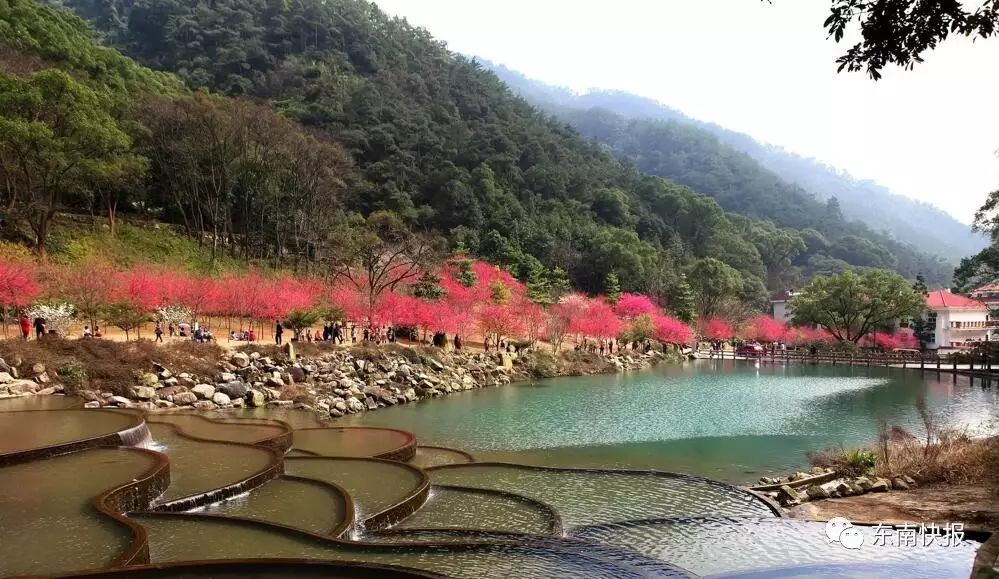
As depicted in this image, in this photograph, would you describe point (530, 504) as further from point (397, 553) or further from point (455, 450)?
point (455, 450)

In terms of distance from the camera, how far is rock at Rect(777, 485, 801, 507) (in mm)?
9844

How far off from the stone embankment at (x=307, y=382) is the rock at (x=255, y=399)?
0.03 metres

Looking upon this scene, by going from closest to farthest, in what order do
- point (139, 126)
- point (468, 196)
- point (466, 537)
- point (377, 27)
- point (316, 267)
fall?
1. point (466, 537)
2. point (139, 126)
3. point (316, 267)
4. point (468, 196)
5. point (377, 27)

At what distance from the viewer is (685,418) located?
62.7 feet

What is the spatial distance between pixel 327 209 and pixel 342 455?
112ft

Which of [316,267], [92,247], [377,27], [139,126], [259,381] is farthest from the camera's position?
[377,27]

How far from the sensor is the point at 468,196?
5750cm

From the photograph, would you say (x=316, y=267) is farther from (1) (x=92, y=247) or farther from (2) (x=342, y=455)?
(2) (x=342, y=455)

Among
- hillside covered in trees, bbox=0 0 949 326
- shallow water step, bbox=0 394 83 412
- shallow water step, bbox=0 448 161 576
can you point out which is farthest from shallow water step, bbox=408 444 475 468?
hillside covered in trees, bbox=0 0 949 326

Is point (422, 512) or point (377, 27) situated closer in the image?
point (422, 512)

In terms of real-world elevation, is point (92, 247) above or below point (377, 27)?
below

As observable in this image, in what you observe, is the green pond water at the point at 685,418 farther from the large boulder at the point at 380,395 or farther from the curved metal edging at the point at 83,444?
the curved metal edging at the point at 83,444

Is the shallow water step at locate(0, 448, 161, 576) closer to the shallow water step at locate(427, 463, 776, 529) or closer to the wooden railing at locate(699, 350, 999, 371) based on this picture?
the shallow water step at locate(427, 463, 776, 529)

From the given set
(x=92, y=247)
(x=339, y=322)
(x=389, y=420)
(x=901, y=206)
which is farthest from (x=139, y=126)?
(x=901, y=206)
